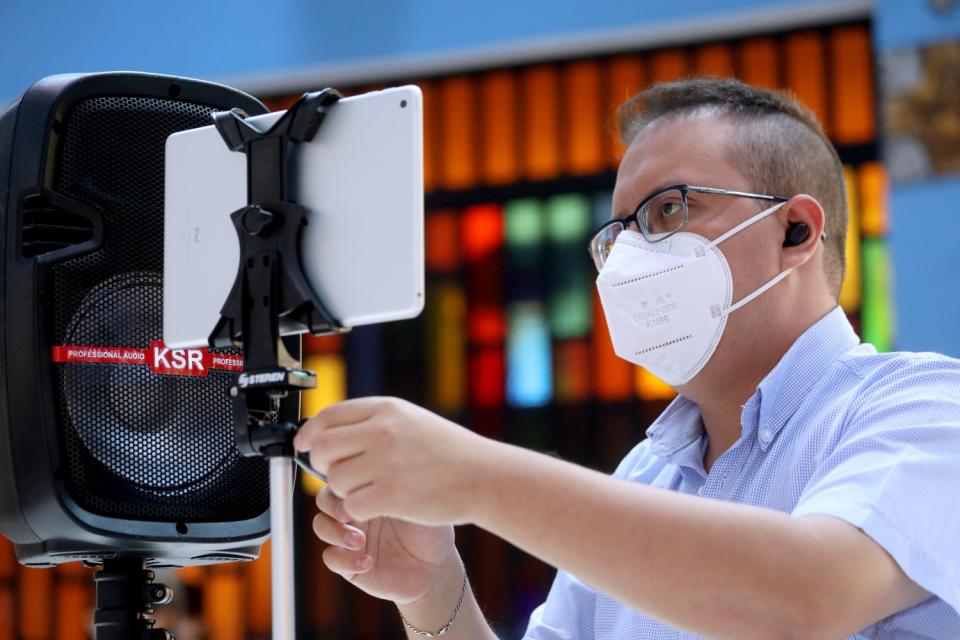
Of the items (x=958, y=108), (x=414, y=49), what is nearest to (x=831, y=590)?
(x=958, y=108)

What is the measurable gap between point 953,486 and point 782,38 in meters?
2.60

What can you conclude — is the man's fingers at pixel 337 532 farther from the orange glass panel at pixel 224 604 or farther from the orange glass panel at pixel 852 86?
the orange glass panel at pixel 224 604

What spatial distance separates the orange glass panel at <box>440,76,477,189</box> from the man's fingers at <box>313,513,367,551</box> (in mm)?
2626

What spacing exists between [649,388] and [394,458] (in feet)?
8.62

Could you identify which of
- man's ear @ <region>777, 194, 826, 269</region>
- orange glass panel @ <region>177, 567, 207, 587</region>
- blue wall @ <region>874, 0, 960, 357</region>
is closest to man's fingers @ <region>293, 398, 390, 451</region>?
man's ear @ <region>777, 194, 826, 269</region>

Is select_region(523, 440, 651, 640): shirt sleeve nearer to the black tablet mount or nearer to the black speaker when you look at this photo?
the black speaker

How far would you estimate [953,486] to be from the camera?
3.83ft

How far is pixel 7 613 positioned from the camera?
4.09 meters

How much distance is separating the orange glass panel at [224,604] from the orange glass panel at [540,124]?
1.58 meters

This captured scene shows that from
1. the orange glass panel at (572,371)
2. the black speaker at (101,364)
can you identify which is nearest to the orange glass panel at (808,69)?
the orange glass panel at (572,371)

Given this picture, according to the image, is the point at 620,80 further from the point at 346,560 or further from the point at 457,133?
the point at 346,560

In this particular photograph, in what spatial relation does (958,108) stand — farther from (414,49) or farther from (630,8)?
(414,49)

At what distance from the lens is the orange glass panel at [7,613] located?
405cm

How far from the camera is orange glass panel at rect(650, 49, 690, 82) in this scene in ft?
11.8
